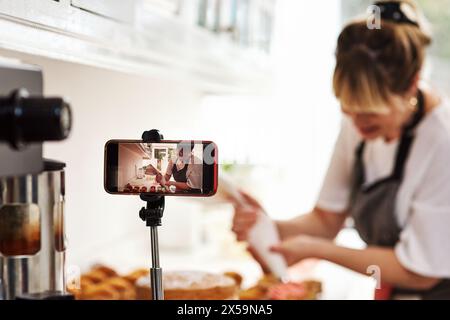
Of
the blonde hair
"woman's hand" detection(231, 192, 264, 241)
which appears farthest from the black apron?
"woman's hand" detection(231, 192, 264, 241)

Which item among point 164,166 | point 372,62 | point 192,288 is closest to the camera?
point 164,166

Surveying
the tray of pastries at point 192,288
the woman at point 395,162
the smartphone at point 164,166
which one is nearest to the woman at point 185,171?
the smartphone at point 164,166

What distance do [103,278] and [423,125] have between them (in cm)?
54

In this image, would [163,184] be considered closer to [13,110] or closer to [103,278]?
[13,110]

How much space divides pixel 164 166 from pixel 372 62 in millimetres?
636

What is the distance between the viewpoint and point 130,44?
83 cm

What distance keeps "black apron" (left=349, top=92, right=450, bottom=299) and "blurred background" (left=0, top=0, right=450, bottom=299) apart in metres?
0.08

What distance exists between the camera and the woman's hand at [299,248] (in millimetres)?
1188

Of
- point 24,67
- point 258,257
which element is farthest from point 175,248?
point 24,67

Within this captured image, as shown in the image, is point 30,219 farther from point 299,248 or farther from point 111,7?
point 299,248

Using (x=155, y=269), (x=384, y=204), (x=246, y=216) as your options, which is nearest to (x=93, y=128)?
(x=246, y=216)

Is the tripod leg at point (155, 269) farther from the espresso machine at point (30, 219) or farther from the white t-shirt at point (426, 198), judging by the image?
the white t-shirt at point (426, 198)

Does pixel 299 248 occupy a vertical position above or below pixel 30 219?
below

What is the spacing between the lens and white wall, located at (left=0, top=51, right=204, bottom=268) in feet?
3.31
